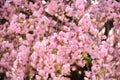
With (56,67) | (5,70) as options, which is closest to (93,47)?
(56,67)

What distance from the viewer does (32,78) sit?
3.14 m

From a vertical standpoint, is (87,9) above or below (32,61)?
above

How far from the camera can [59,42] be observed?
113 inches

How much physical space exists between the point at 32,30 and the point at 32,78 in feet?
1.65

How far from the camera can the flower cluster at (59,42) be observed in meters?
2.84

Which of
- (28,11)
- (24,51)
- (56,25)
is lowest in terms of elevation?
(24,51)

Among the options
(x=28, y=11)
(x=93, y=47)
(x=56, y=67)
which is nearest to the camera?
(x=56, y=67)

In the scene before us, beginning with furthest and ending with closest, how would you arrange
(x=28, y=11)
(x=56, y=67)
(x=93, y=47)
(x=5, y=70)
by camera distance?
(x=28, y=11), (x=5, y=70), (x=93, y=47), (x=56, y=67)

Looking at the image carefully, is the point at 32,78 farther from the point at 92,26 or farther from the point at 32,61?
the point at 92,26

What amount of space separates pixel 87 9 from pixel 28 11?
2.38ft

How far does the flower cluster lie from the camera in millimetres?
2842

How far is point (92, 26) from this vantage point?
10.2ft

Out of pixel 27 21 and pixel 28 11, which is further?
pixel 28 11

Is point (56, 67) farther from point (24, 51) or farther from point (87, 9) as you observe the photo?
point (87, 9)
